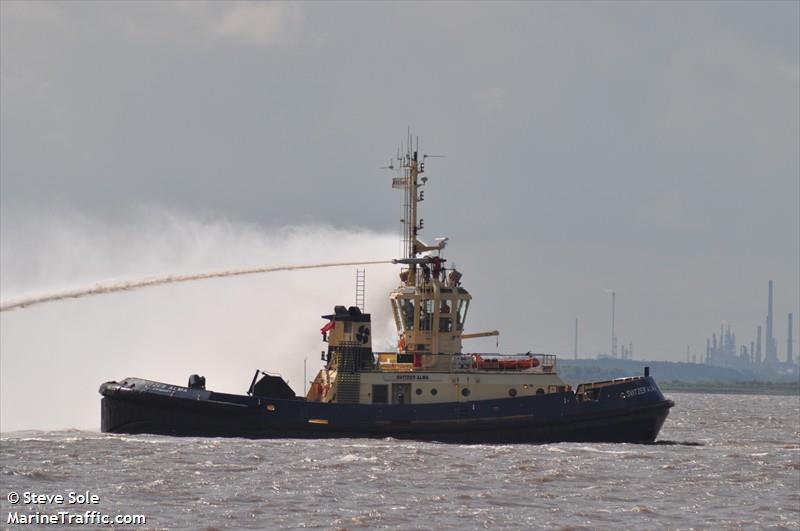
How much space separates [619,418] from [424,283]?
7976 mm

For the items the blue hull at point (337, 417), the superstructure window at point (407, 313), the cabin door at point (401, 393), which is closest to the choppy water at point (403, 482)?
the blue hull at point (337, 417)

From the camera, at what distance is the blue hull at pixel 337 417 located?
45.5m

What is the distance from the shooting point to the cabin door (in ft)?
153

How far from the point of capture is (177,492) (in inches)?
1275

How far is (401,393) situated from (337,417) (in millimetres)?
2438

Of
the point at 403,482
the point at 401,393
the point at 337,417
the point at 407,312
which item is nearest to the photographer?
the point at 403,482

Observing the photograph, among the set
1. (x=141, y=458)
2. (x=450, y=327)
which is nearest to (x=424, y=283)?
(x=450, y=327)

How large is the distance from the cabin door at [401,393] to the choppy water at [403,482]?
2.71 metres

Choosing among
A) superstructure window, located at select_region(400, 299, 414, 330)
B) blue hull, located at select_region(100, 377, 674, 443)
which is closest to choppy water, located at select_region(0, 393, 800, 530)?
blue hull, located at select_region(100, 377, 674, 443)

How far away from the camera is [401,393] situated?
153ft

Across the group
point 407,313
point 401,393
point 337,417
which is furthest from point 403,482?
point 407,313

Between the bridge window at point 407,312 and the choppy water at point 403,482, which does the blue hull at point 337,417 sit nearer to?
the choppy water at point 403,482

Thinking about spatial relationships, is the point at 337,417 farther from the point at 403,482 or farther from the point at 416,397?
the point at 403,482

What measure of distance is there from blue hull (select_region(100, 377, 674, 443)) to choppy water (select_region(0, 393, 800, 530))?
1.11 metres
